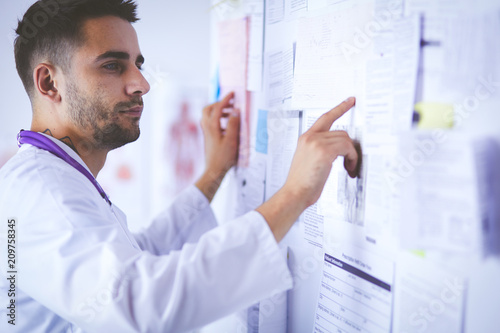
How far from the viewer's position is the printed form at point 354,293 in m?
0.61

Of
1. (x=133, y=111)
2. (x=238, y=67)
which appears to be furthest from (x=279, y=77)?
(x=133, y=111)

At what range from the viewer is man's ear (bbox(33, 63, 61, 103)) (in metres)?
0.91

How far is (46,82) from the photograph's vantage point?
3.02ft

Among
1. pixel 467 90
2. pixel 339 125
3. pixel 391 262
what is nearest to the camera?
pixel 467 90

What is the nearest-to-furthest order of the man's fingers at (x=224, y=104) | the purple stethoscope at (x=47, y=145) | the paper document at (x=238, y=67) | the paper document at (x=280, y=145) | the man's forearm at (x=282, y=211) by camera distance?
1. the man's forearm at (x=282, y=211)
2. the purple stethoscope at (x=47, y=145)
3. the paper document at (x=280, y=145)
4. the paper document at (x=238, y=67)
5. the man's fingers at (x=224, y=104)

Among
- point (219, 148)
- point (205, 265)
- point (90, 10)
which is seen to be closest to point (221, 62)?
point (219, 148)

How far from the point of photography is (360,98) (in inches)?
25.7

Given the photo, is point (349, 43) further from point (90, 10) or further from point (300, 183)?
point (90, 10)

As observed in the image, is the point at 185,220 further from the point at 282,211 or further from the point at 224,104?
the point at 282,211

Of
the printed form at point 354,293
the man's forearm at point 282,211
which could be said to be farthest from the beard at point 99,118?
the printed form at point 354,293

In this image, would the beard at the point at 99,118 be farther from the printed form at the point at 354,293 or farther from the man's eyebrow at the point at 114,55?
the printed form at the point at 354,293

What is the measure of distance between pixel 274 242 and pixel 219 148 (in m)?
0.72

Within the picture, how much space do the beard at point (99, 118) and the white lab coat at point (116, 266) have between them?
0.25 meters

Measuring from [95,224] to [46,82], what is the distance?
0.52 m
